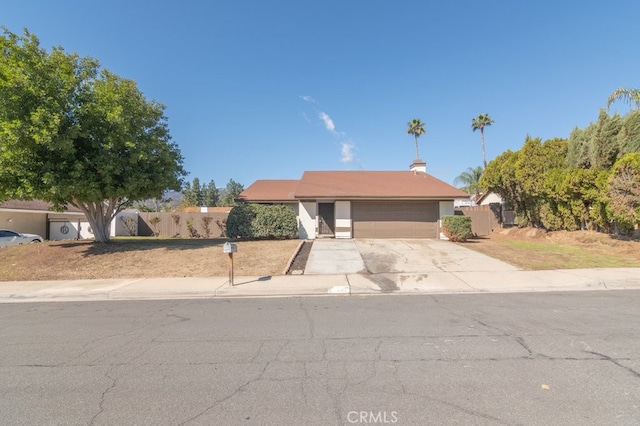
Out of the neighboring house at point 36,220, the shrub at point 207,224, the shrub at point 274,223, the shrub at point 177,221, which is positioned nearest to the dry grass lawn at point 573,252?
the shrub at point 274,223

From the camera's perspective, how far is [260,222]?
17625 mm

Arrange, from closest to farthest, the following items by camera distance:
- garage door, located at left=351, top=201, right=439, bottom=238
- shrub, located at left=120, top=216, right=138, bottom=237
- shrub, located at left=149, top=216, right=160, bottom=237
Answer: garage door, located at left=351, top=201, right=439, bottom=238 → shrub, located at left=149, top=216, right=160, bottom=237 → shrub, located at left=120, top=216, right=138, bottom=237

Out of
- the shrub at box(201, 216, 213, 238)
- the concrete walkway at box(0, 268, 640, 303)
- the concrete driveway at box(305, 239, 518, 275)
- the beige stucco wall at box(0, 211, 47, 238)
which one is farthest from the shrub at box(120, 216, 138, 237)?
the concrete driveway at box(305, 239, 518, 275)

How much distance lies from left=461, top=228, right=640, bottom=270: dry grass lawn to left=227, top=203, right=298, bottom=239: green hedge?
30.4 ft

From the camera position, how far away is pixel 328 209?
67.4 ft

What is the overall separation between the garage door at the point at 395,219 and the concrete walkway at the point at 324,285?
9.55m

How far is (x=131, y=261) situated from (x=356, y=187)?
43.9ft

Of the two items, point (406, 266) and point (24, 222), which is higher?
point (24, 222)

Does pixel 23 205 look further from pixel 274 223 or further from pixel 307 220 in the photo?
pixel 307 220

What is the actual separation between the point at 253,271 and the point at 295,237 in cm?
794

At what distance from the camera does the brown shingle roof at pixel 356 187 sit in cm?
1958

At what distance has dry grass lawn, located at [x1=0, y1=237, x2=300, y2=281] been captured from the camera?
11.0 m

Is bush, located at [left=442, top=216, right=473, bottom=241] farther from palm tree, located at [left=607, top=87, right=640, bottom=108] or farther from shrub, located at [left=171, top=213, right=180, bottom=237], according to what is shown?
shrub, located at [left=171, top=213, right=180, bottom=237]

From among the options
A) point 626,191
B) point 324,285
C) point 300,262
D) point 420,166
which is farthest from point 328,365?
point 420,166
